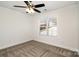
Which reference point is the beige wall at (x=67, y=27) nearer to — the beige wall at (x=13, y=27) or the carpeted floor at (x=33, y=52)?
the carpeted floor at (x=33, y=52)

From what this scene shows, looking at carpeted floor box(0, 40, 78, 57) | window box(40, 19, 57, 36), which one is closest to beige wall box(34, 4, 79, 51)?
window box(40, 19, 57, 36)

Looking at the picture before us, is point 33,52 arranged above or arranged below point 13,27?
below

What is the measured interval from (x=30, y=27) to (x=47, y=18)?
180 centimetres

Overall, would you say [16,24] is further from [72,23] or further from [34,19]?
[72,23]

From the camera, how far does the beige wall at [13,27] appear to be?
3.43m

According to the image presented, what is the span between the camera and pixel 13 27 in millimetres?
3918

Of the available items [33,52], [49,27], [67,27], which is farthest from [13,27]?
[67,27]

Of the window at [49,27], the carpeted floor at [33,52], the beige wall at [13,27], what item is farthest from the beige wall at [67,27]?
the beige wall at [13,27]

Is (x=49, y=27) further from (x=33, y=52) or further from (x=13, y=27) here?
(x=13, y=27)

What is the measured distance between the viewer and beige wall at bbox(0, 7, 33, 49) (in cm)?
343

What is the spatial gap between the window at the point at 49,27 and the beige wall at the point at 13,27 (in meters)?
1.27

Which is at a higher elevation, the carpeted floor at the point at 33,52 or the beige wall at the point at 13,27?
the beige wall at the point at 13,27

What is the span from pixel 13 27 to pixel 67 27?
10.9 ft

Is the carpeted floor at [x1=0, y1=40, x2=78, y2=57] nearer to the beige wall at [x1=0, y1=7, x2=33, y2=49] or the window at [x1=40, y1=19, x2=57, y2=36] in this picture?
the beige wall at [x1=0, y1=7, x2=33, y2=49]
